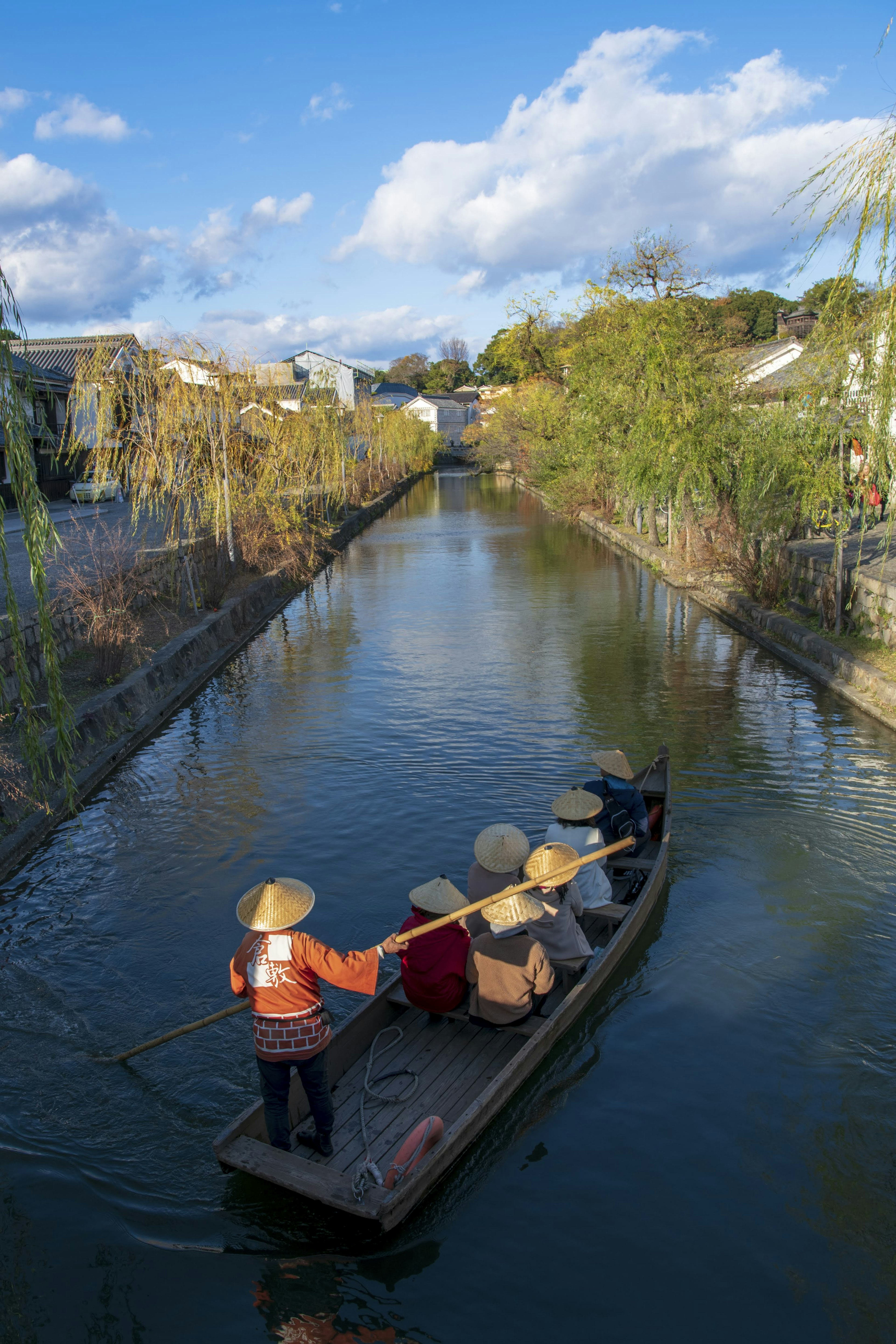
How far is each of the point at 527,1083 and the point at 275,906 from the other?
7.42ft

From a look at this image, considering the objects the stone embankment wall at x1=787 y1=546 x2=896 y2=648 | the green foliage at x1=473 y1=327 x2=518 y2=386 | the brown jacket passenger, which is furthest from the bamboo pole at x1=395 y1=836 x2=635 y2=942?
the green foliage at x1=473 y1=327 x2=518 y2=386

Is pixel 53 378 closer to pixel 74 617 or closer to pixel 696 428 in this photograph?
pixel 74 617

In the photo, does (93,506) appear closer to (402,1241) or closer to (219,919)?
(219,919)

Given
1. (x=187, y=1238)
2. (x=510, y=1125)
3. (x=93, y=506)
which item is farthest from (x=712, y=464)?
(x=93, y=506)

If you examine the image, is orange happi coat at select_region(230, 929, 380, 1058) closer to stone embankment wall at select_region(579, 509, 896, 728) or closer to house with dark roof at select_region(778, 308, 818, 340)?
stone embankment wall at select_region(579, 509, 896, 728)

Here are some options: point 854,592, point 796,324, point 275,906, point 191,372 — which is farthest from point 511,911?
point 796,324

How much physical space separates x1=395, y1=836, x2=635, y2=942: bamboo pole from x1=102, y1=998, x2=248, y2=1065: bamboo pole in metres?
1.01

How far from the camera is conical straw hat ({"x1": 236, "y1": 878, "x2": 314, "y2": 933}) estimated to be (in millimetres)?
4699

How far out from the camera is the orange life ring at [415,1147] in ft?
14.9

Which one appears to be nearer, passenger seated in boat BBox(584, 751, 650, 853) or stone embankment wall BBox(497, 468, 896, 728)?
passenger seated in boat BBox(584, 751, 650, 853)

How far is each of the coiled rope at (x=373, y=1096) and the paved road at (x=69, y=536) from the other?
5.70 metres

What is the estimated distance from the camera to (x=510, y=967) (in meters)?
5.66

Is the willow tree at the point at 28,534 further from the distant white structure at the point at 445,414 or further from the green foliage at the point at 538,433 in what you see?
the distant white structure at the point at 445,414

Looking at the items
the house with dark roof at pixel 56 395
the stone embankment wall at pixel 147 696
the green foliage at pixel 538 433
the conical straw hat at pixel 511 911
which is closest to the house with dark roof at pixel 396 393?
the green foliage at pixel 538 433
